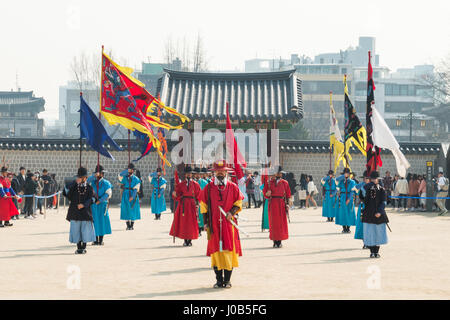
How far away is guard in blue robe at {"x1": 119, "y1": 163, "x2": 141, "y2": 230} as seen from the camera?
61.7 ft

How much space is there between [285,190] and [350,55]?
10875 cm

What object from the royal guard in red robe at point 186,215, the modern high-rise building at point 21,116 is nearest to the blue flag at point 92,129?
the royal guard in red robe at point 186,215

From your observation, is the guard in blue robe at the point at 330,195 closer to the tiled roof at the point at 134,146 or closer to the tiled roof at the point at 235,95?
the tiled roof at the point at 235,95

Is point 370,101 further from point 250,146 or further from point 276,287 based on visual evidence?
point 250,146

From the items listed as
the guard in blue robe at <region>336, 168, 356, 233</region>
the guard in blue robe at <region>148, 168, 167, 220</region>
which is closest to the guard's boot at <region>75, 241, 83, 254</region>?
the guard in blue robe at <region>336, 168, 356, 233</region>

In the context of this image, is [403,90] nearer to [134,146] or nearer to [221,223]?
[134,146]

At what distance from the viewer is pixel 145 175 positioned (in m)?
32.1

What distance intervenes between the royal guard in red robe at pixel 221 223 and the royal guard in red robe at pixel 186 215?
4989mm

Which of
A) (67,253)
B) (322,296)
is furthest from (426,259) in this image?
(67,253)

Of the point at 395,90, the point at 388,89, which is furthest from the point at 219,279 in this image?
the point at 395,90

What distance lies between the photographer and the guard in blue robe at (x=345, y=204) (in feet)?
64.6

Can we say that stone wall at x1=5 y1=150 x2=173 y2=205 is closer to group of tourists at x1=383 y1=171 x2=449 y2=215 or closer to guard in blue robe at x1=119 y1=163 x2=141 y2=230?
group of tourists at x1=383 y1=171 x2=449 y2=215

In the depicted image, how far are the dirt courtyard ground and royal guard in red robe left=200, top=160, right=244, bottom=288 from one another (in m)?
0.32

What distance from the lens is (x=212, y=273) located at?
37.8 ft
